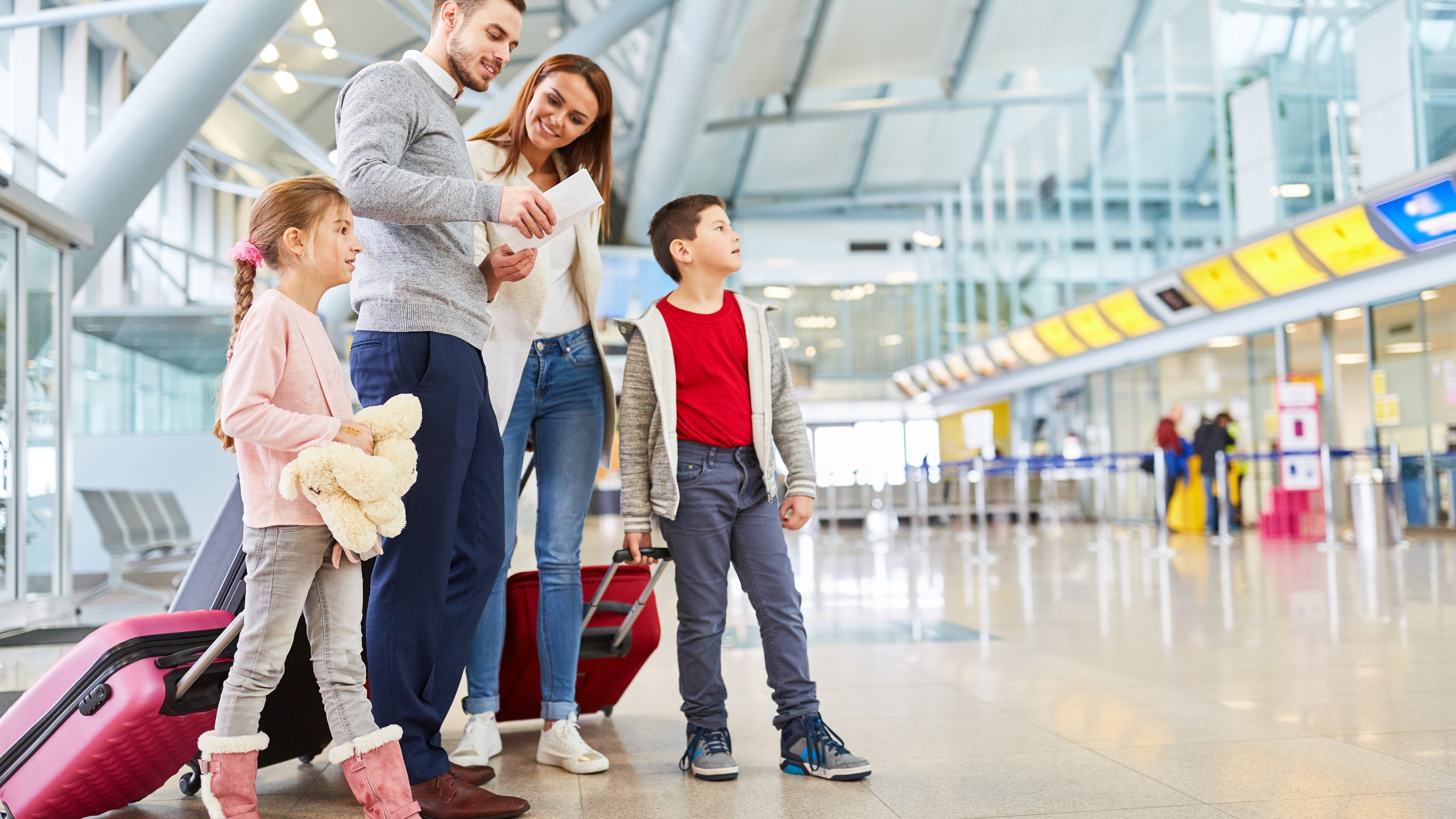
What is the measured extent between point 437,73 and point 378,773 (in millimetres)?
1365

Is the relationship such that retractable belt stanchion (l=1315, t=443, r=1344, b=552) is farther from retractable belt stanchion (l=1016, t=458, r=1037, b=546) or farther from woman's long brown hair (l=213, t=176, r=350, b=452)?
woman's long brown hair (l=213, t=176, r=350, b=452)

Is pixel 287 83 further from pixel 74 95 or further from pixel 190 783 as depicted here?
pixel 190 783

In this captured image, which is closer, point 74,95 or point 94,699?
point 94,699

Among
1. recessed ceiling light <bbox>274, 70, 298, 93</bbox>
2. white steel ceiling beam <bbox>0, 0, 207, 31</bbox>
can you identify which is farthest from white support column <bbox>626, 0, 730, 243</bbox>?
recessed ceiling light <bbox>274, 70, 298, 93</bbox>

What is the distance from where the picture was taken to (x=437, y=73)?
2295 millimetres

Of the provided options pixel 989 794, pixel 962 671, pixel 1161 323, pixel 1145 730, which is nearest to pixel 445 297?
pixel 989 794

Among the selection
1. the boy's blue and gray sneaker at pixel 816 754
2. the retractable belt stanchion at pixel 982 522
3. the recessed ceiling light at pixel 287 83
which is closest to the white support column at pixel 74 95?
the recessed ceiling light at pixel 287 83

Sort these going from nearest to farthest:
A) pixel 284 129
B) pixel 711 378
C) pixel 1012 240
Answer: pixel 711 378, pixel 284 129, pixel 1012 240

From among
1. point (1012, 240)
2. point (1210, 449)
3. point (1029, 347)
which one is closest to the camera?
point (1210, 449)

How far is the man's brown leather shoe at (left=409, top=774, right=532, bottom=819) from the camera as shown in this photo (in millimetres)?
2104

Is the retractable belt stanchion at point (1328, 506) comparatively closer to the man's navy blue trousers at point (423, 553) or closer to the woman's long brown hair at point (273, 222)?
the man's navy blue trousers at point (423, 553)

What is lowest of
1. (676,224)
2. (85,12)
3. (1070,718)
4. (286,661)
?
(1070,718)

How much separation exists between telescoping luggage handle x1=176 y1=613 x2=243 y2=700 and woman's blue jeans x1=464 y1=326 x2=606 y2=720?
31.3 inches

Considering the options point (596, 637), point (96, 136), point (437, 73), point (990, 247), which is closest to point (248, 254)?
point (437, 73)
